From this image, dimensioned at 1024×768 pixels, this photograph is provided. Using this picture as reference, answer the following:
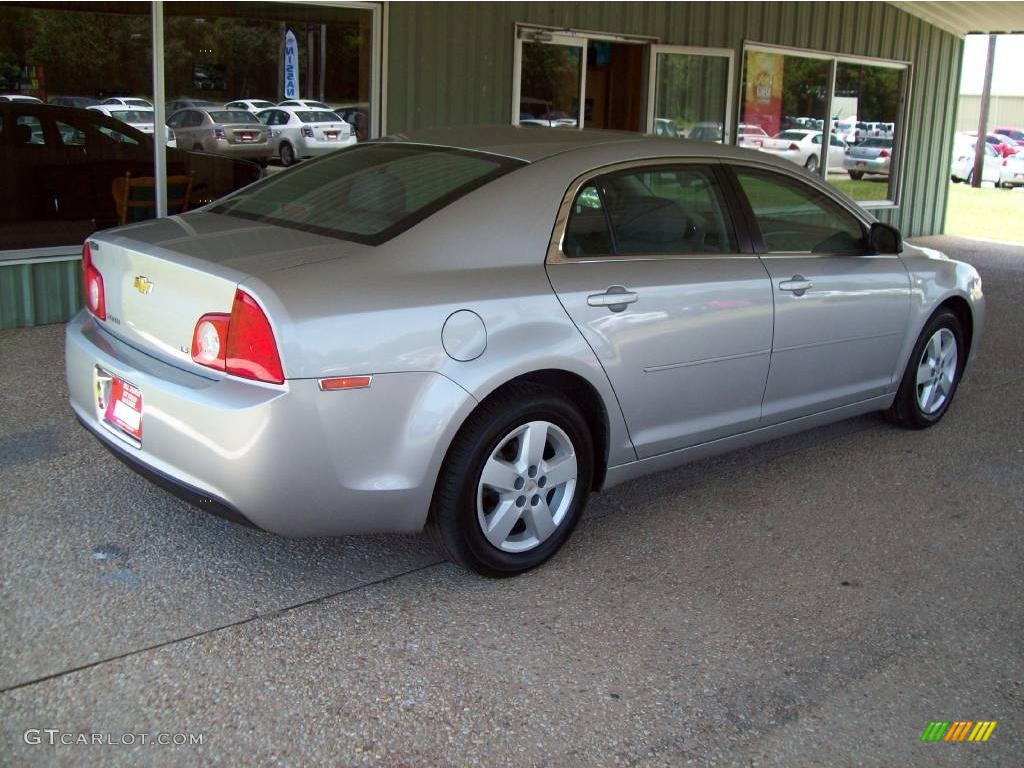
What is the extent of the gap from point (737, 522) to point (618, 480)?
0.64 metres

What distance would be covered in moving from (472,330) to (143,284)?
1.11 metres

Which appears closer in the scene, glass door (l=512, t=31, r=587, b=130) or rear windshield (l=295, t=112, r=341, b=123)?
rear windshield (l=295, t=112, r=341, b=123)

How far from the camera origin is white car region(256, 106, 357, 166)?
8.44 metres

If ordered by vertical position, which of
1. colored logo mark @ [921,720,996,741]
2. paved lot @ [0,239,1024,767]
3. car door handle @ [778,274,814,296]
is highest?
car door handle @ [778,274,814,296]

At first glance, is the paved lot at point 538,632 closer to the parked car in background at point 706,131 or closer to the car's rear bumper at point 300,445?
the car's rear bumper at point 300,445

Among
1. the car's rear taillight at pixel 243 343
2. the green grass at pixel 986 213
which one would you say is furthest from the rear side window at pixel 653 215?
the green grass at pixel 986 213

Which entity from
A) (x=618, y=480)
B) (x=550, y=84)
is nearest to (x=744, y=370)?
(x=618, y=480)

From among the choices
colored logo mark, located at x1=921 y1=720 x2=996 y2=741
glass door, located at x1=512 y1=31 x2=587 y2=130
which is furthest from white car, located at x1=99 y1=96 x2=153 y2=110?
colored logo mark, located at x1=921 y1=720 x2=996 y2=741

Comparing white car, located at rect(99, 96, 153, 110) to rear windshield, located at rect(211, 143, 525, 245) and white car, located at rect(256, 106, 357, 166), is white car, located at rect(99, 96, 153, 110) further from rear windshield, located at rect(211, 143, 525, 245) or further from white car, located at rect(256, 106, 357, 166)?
rear windshield, located at rect(211, 143, 525, 245)

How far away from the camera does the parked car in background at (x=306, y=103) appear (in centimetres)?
858

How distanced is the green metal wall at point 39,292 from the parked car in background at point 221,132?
1269 mm

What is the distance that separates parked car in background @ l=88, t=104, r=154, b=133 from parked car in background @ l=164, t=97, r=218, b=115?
0.14 metres

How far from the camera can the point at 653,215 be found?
430cm

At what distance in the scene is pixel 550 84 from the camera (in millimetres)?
10336
